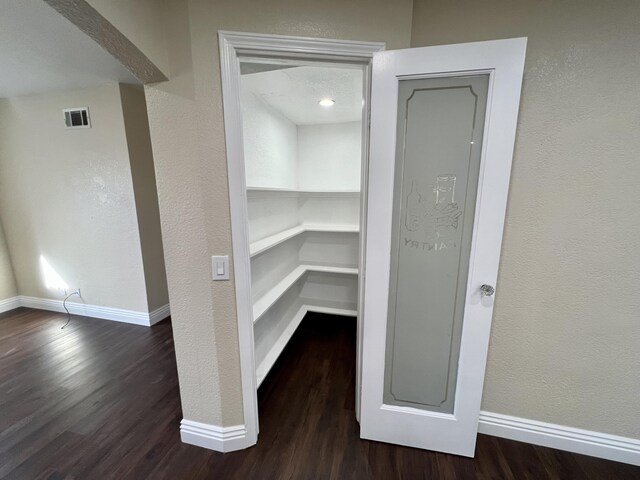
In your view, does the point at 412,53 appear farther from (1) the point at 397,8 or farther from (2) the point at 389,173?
(2) the point at 389,173

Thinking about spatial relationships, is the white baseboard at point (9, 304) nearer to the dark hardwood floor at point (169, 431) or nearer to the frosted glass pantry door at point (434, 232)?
the dark hardwood floor at point (169, 431)

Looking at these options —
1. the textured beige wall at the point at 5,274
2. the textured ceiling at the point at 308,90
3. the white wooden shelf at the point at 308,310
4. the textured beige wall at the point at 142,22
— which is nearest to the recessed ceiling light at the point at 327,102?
the textured ceiling at the point at 308,90

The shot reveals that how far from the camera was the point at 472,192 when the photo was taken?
1.20 meters

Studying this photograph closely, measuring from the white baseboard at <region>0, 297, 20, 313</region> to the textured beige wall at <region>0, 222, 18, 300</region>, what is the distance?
0.04 m

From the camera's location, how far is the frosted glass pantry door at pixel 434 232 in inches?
43.9

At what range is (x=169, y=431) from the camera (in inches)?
61.9

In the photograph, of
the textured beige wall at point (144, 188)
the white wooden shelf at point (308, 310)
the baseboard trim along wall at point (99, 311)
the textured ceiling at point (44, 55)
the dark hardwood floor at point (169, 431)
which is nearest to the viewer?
the dark hardwood floor at point (169, 431)

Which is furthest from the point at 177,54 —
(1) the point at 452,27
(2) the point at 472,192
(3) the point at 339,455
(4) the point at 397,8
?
(3) the point at 339,455

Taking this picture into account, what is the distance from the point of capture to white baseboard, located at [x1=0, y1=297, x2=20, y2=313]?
3.17m

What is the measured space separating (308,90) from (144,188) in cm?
213

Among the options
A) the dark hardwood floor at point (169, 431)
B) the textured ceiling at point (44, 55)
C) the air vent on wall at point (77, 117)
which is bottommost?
the dark hardwood floor at point (169, 431)

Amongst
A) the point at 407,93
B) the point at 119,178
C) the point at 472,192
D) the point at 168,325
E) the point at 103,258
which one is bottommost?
the point at 168,325

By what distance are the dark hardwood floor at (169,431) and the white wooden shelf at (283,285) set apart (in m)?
0.68

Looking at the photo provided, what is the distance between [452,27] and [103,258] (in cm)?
383
